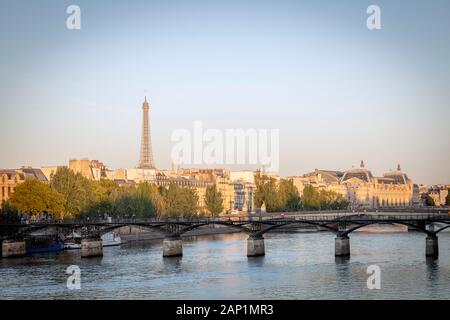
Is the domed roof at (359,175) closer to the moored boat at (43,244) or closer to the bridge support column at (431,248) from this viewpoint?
the moored boat at (43,244)

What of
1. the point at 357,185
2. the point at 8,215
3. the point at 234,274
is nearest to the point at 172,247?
the point at 234,274

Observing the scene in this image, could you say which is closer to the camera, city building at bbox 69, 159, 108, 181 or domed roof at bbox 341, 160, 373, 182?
city building at bbox 69, 159, 108, 181

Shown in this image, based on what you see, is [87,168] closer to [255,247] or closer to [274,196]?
[274,196]

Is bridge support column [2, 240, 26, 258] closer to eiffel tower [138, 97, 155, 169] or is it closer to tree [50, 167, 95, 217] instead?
tree [50, 167, 95, 217]

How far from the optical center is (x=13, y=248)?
206 ft

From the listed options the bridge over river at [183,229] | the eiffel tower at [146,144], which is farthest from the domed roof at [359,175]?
the bridge over river at [183,229]

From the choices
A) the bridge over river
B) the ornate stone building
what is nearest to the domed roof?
the ornate stone building

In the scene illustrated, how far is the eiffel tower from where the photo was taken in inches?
5522

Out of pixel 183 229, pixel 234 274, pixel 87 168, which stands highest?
pixel 87 168

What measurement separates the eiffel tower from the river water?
233 feet

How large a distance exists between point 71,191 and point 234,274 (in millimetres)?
35129

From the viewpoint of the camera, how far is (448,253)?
59.7m

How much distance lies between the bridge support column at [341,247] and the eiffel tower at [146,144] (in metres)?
82.1
